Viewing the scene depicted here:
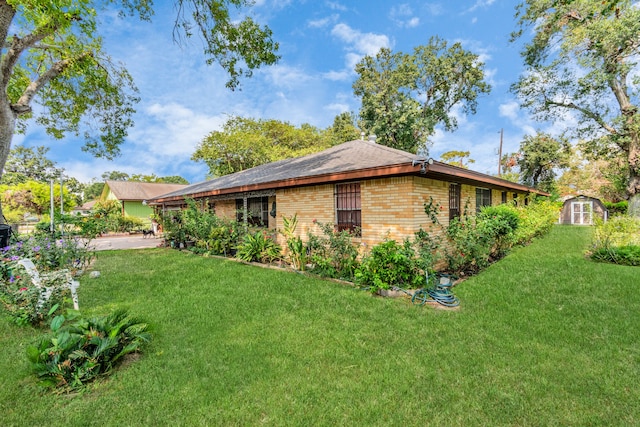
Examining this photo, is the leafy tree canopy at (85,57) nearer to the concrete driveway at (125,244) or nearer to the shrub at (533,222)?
the concrete driveway at (125,244)

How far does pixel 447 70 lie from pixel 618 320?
20.8 m

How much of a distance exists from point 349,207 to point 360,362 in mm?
4719

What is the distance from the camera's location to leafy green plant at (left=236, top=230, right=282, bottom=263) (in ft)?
27.6

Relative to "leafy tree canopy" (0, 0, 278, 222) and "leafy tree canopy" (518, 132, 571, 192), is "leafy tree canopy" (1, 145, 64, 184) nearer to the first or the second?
"leafy tree canopy" (0, 0, 278, 222)

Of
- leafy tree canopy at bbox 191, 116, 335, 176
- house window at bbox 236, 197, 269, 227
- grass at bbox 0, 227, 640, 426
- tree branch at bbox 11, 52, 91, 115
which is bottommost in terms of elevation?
grass at bbox 0, 227, 640, 426

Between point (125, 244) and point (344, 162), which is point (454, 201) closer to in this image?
point (344, 162)

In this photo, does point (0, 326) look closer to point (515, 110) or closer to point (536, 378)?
point (536, 378)

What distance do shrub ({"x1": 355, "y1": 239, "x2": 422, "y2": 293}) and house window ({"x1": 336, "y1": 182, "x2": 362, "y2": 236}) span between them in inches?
62.9

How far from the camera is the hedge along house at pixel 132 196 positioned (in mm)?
25716

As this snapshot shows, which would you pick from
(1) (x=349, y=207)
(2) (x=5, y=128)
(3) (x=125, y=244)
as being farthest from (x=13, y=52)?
(1) (x=349, y=207)

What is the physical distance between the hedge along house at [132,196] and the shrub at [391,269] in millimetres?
25136

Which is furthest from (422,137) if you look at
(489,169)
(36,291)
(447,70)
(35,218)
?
(35,218)

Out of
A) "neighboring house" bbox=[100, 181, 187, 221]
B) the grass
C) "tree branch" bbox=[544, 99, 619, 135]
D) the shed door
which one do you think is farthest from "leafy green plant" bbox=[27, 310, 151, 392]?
the shed door

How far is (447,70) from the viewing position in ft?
65.9
